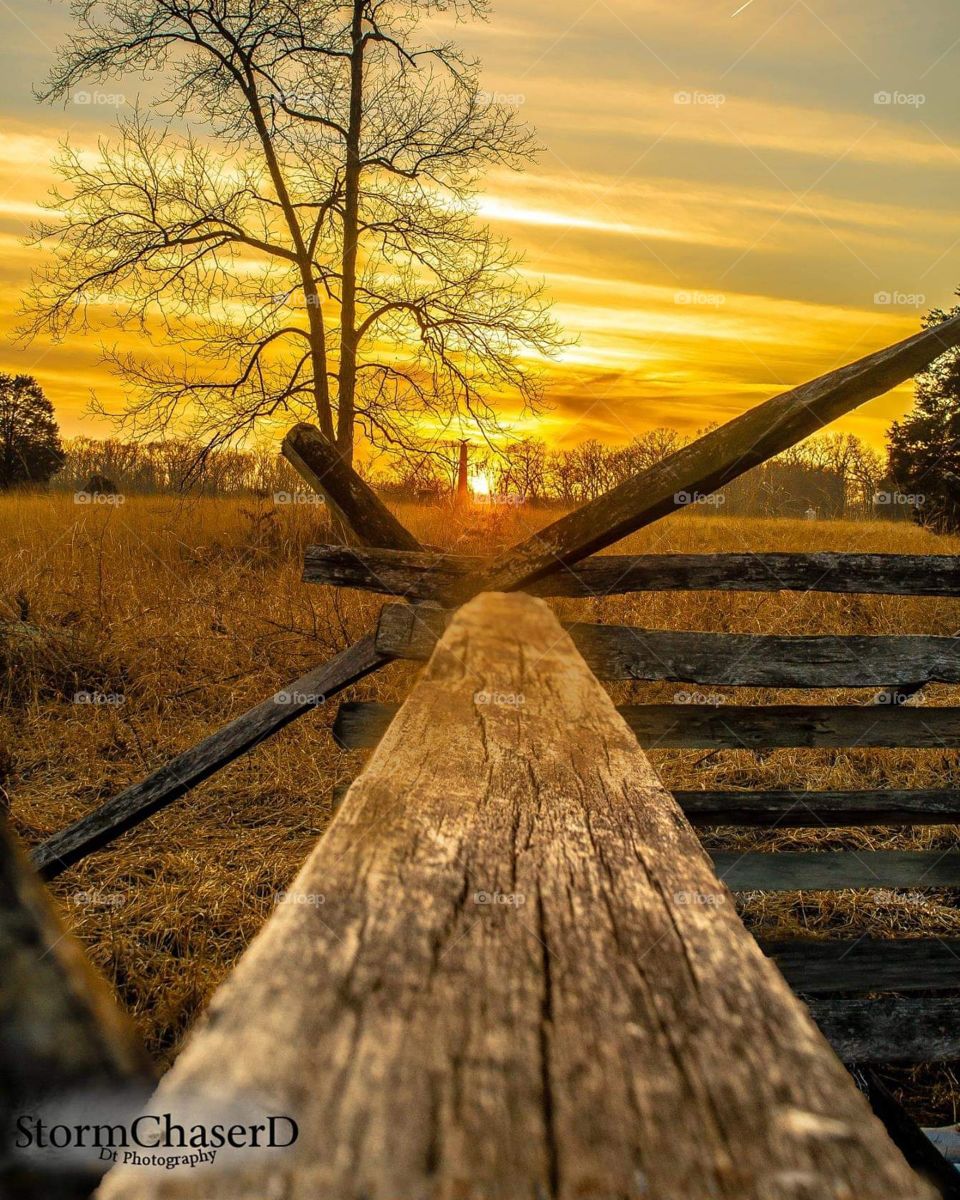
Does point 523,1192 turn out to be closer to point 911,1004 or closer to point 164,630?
point 911,1004

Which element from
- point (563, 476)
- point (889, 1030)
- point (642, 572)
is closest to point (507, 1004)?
point (642, 572)

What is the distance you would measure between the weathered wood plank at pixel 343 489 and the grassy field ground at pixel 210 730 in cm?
172

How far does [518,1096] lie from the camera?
0.50 meters

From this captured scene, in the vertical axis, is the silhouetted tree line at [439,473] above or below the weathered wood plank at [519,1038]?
above

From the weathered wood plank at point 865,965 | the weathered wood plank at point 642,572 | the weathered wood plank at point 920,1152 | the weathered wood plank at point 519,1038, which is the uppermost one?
the weathered wood plank at point 642,572

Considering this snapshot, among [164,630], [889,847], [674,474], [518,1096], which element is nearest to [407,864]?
[518,1096]

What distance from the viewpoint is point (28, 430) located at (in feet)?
80.3

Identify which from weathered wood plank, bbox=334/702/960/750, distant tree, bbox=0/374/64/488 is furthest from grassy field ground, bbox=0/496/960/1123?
distant tree, bbox=0/374/64/488

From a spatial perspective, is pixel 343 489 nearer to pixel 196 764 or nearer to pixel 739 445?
pixel 196 764

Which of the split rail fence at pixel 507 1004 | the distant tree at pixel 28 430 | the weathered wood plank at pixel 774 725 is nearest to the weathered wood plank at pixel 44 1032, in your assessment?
the split rail fence at pixel 507 1004

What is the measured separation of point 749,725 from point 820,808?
18.0 inches

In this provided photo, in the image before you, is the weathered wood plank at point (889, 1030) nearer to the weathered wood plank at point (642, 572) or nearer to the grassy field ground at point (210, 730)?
the grassy field ground at point (210, 730)

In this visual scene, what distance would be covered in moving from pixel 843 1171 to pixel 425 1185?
231 millimetres

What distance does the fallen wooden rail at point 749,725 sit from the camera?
3.59 m
